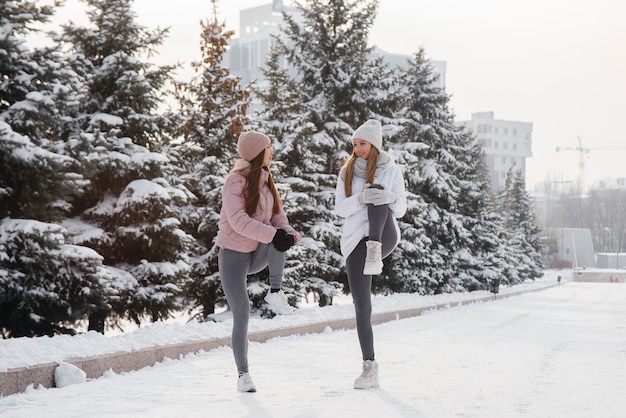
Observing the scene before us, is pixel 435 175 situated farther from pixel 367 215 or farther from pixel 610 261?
pixel 610 261

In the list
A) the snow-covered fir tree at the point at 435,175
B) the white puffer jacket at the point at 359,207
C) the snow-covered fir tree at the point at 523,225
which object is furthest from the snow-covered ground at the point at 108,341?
the snow-covered fir tree at the point at 523,225

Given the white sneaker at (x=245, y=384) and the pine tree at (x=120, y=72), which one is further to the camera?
the pine tree at (x=120, y=72)

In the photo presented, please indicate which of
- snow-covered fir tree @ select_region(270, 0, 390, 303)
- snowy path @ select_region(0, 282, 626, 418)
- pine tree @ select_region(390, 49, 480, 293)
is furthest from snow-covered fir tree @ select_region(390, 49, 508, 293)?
snowy path @ select_region(0, 282, 626, 418)

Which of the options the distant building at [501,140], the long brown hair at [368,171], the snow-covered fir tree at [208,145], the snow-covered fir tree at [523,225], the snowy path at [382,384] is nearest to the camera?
the snowy path at [382,384]

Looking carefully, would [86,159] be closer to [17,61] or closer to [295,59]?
[17,61]

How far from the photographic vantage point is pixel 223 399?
6.50 metres

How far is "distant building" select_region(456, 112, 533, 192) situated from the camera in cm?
18812

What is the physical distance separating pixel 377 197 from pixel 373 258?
506mm

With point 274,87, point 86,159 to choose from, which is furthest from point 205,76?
point 86,159

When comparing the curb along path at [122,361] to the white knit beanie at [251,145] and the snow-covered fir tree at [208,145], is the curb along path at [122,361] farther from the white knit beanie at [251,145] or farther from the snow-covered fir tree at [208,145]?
the snow-covered fir tree at [208,145]

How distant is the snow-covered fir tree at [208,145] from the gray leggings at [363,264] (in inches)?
413

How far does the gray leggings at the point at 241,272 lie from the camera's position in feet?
21.4

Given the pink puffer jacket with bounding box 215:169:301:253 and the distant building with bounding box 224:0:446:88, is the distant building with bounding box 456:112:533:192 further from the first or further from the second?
the pink puffer jacket with bounding box 215:169:301:253

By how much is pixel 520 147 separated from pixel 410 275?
172672mm
